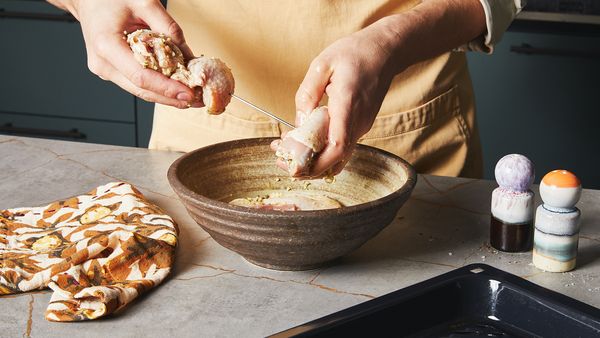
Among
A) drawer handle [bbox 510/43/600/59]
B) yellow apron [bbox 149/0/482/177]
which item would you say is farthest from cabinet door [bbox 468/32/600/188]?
yellow apron [bbox 149/0/482/177]

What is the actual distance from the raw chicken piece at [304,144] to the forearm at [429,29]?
16 cm

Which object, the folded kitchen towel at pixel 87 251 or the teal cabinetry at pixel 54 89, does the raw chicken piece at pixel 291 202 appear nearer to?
the folded kitchen towel at pixel 87 251

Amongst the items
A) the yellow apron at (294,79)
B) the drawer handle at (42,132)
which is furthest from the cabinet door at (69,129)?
the yellow apron at (294,79)

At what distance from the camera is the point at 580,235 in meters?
1.10

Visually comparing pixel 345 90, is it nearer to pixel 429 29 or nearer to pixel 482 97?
pixel 429 29

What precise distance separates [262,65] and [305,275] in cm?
47

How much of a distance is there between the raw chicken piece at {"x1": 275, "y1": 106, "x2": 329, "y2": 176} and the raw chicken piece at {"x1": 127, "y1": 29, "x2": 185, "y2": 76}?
0.62 ft

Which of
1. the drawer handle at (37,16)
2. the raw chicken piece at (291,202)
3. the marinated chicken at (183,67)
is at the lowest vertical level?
the drawer handle at (37,16)

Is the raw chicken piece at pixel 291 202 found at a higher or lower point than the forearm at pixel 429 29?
lower

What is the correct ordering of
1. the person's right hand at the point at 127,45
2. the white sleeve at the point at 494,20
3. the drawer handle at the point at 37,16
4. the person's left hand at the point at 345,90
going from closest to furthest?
the person's left hand at the point at 345,90, the person's right hand at the point at 127,45, the white sleeve at the point at 494,20, the drawer handle at the point at 37,16

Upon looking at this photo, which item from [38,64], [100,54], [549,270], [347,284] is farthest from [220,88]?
[38,64]

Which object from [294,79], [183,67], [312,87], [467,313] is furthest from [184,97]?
[467,313]

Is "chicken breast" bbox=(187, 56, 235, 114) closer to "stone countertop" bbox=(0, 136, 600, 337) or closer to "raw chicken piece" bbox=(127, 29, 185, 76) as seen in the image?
"raw chicken piece" bbox=(127, 29, 185, 76)

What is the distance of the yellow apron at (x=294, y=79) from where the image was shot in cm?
132
